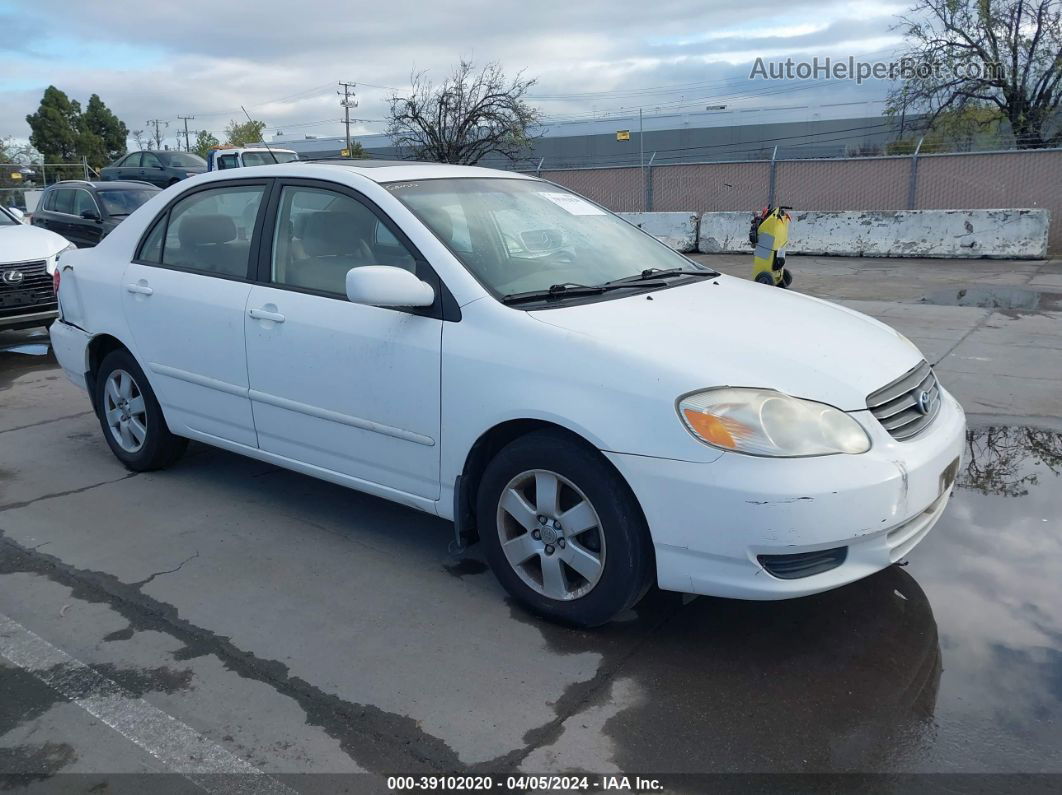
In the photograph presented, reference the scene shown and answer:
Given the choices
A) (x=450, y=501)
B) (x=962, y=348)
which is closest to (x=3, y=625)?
(x=450, y=501)

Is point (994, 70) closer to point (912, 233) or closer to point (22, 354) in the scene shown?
point (912, 233)

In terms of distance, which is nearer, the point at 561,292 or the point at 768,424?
the point at 768,424

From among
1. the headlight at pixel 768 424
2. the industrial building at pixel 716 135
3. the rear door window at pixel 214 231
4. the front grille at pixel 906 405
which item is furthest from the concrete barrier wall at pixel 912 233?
the industrial building at pixel 716 135

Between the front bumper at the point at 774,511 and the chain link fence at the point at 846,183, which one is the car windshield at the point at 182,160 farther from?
the front bumper at the point at 774,511

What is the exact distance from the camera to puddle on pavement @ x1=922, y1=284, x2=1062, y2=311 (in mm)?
10625

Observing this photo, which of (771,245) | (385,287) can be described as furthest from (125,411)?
(771,245)

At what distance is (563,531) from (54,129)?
6531 centimetres

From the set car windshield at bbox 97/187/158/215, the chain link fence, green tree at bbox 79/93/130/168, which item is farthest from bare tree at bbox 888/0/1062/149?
green tree at bbox 79/93/130/168

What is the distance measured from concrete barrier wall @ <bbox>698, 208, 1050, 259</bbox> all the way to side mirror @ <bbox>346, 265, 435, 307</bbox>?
15017 mm

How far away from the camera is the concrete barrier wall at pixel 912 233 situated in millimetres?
15680

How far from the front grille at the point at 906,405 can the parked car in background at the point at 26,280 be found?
25.5 feet

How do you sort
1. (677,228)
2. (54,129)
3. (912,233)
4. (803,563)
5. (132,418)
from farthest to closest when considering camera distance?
(54,129) → (677,228) → (912,233) → (132,418) → (803,563)

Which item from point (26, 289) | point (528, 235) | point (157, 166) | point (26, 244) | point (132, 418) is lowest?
point (132, 418)

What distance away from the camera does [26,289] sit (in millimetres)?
8344
